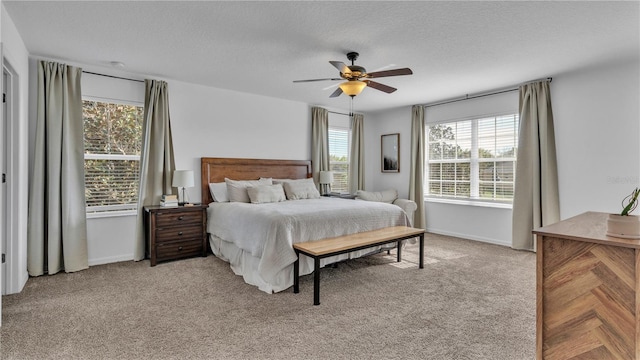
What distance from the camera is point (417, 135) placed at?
623 centimetres

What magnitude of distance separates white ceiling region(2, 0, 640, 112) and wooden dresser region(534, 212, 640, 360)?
1931 millimetres

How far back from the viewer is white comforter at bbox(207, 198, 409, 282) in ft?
10.3

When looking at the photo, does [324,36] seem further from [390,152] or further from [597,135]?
[390,152]

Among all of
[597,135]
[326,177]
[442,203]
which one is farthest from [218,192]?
[597,135]

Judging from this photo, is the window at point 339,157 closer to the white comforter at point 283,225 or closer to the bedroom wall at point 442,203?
the bedroom wall at point 442,203

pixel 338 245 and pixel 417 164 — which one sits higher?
pixel 417 164

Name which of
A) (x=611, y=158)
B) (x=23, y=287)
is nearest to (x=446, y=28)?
(x=611, y=158)

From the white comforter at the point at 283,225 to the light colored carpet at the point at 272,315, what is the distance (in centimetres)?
37

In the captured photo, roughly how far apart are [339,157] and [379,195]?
1.19 metres

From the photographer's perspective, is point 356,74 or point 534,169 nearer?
point 356,74

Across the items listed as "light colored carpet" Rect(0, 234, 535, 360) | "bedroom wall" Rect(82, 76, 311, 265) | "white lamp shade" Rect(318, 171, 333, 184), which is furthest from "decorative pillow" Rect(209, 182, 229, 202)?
"white lamp shade" Rect(318, 171, 333, 184)

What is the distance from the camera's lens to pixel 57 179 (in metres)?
3.64

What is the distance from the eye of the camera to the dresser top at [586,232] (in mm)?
1479

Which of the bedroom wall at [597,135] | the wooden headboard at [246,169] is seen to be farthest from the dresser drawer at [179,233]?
the bedroom wall at [597,135]
